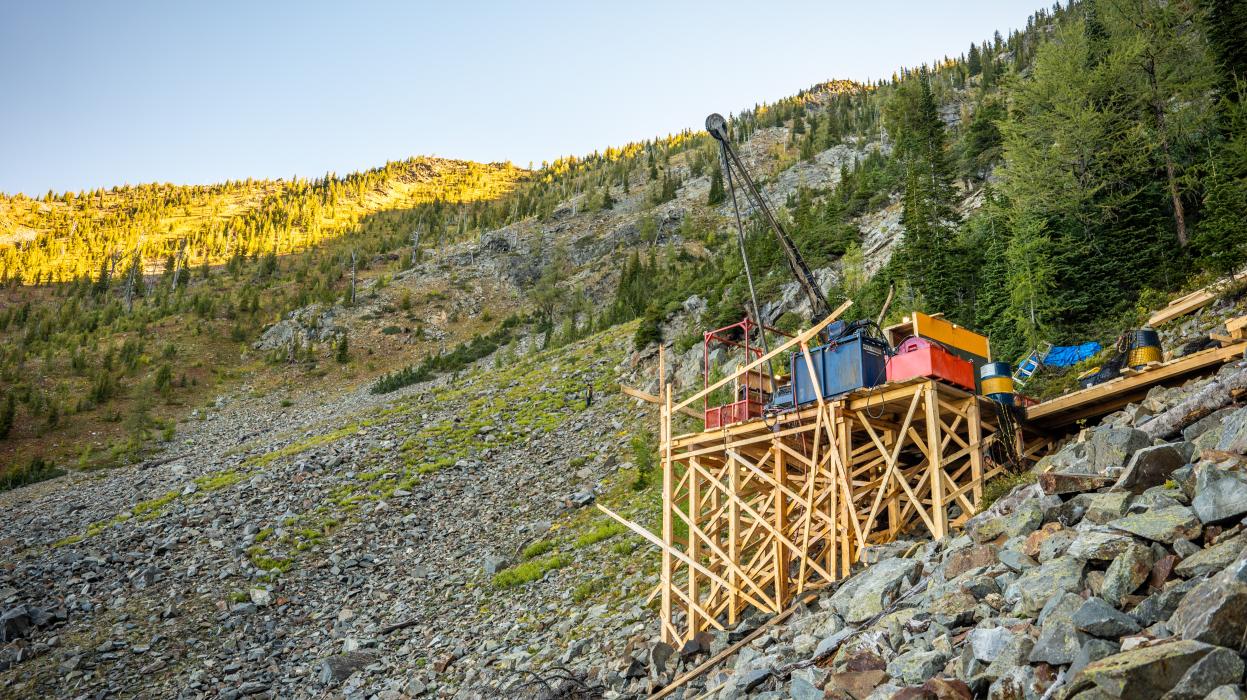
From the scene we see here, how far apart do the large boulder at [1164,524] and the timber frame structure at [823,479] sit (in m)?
5.64

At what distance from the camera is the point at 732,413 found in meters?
18.2

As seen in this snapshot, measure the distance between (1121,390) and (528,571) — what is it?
54.4ft

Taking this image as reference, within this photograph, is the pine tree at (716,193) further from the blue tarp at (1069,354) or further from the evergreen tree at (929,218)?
the blue tarp at (1069,354)

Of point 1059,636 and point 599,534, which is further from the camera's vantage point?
point 599,534

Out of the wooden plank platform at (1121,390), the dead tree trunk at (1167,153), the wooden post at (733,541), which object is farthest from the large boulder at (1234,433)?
the dead tree trunk at (1167,153)

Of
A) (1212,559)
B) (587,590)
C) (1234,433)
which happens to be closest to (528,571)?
(587,590)

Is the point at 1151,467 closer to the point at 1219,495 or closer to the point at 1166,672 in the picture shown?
the point at 1219,495

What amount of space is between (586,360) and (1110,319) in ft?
97.8

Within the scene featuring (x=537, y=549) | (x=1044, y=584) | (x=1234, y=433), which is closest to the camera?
(x=1044, y=584)

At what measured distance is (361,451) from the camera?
126 ft

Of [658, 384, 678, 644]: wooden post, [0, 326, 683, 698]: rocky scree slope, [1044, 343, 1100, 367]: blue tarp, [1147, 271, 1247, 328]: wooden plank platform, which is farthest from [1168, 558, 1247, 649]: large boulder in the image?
[1044, 343, 1100, 367]: blue tarp

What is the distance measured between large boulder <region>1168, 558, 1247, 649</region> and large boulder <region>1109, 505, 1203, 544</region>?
148cm

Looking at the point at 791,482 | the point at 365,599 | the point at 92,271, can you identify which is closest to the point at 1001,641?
the point at 791,482

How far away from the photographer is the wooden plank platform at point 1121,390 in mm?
13258
